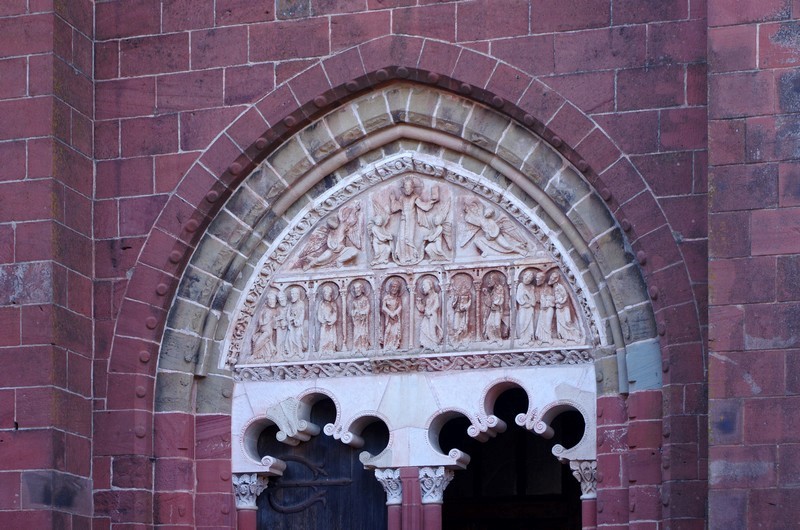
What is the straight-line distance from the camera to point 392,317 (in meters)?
12.7

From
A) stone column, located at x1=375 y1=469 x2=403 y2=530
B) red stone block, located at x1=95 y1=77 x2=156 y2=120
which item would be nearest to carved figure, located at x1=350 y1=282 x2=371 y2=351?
stone column, located at x1=375 y1=469 x2=403 y2=530

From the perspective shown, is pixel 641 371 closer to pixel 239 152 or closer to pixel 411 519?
pixel 411 519

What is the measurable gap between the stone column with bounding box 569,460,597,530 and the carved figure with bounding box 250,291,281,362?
228 cm

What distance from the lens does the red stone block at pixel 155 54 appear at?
13.2 meters

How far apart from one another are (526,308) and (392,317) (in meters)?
0.92

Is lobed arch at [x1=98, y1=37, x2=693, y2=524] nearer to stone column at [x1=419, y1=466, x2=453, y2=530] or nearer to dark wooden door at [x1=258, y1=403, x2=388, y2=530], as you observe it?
dark wooden door at [x1=258, y1=403, x2=388, y2=530]

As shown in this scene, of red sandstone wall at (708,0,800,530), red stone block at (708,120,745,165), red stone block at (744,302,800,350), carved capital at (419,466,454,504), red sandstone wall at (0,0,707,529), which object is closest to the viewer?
red sandstone wall at (708,0,800,530)

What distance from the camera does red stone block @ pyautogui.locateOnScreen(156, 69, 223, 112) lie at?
13.0 metres

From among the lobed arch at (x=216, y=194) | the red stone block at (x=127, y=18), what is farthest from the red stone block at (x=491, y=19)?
the red stone block at (x=127, y=18)

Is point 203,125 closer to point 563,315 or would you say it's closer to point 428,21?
point 428,21

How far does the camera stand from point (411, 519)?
12.4 m

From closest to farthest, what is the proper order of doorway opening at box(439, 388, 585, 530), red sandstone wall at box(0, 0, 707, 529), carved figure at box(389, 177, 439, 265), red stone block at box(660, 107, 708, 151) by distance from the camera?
red sandstone wall at box(0, 0, 707, 529), red stone block at box(660, 107, 708, 151), carved figure at box(389, 177, 439, 265), doorway opening at box(439, 388, 585, 530)

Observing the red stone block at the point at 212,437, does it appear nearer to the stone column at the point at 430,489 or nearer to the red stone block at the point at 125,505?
the red stone block at the point at 125,505

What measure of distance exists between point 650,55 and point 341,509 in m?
3.74
